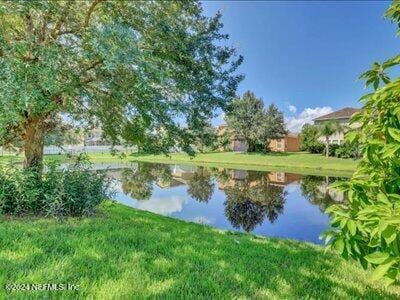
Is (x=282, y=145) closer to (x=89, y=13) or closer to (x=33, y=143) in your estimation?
(x=33, y=143)

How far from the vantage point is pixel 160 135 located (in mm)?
9141

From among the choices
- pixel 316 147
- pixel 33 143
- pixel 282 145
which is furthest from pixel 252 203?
pixel 282 145

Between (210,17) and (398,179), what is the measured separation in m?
6.96

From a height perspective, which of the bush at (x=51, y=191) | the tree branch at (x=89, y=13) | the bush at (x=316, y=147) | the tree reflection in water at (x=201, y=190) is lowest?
the tree reflection in water at (x=201, y=190)

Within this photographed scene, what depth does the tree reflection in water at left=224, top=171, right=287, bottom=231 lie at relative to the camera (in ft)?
43.1

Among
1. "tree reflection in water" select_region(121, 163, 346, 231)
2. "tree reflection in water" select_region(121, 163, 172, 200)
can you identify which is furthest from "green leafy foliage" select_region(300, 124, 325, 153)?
"tree reflection in water" select_region(121, 163, 172, 200)

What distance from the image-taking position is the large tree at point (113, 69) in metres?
5.14

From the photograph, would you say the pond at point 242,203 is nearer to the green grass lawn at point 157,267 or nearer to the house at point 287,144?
the green grass lawn at point 157,267

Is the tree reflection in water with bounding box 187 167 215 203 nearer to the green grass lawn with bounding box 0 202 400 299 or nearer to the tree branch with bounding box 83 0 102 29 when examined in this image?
the green grass lawn with bounding box 0 202 400 299

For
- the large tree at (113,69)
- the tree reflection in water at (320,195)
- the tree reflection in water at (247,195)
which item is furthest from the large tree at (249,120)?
the large tree at (113,69)

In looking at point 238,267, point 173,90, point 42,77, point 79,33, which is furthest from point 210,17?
point 238,267

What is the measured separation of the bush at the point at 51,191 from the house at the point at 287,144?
55.6 m

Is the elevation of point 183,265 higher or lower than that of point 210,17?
lower

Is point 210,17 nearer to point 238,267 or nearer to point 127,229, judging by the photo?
point 127,229
